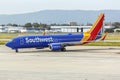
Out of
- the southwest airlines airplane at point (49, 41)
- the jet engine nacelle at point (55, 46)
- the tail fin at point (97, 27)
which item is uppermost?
the tail fin at point (97, 27)

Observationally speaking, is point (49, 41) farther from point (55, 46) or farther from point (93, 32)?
point (93, 32)

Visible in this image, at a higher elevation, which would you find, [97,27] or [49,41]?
[97,27]

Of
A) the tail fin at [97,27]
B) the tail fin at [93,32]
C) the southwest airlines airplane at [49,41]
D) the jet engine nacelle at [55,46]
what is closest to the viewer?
the southwest airlines airplane at [49,41]

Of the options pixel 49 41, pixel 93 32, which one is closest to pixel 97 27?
pixel 93 32

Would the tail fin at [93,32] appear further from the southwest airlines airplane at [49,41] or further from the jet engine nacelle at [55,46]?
the jet engine nacelle at [55,46]

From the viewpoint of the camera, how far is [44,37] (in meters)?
49.7

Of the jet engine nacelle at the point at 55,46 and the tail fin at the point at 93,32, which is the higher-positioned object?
the tail fin at the point at 93,32

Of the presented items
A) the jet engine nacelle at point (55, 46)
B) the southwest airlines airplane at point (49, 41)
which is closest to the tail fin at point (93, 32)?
the southwest airlines airplane at point (49, 41)

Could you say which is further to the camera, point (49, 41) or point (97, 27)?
point (97, 27)

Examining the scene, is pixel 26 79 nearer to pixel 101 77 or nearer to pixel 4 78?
pixel 4 78

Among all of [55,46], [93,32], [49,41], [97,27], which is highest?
[97,27]

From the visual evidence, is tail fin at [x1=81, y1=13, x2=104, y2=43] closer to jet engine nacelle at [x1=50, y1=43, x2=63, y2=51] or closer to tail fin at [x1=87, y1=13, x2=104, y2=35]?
tail fin at [x1=87, y1=13, x2=104, y2=35]

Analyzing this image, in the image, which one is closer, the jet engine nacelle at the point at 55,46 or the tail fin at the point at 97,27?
the jet engine nacelle at the point at 55,46

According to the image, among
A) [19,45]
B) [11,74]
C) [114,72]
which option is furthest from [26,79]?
[19,45]
